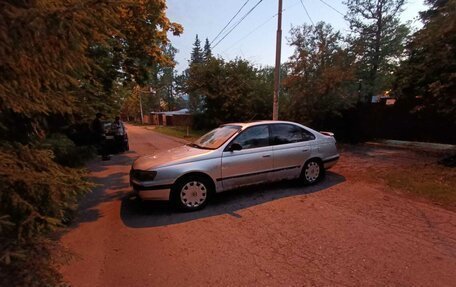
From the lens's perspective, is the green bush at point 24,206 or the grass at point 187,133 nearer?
the green bush at point 24,206

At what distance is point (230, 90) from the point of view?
78.4 feet

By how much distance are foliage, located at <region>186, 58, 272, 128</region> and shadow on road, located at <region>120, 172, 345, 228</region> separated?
49.8 ft

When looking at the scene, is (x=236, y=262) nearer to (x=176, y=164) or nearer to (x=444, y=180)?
(x=176, y=164)

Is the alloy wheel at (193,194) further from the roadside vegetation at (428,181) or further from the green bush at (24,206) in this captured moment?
the roadside vegetation at (428,181)

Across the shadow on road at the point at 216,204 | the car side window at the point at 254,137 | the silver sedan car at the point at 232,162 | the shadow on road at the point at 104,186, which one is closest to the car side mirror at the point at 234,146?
the silver sedan car at the point at 232,162

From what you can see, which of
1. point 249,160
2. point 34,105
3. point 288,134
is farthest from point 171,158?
point 34,105

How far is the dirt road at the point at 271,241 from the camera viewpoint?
11.7ft

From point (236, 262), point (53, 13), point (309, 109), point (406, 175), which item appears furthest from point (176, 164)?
point (309, 109)

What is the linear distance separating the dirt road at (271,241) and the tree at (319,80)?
723 centimetres

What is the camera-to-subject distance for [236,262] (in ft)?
12.8

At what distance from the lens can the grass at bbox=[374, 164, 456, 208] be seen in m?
6.21

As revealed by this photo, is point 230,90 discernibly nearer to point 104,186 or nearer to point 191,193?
point 104,186

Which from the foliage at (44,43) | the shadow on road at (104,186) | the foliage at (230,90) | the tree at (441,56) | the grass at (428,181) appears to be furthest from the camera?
the foliage at (230,90)

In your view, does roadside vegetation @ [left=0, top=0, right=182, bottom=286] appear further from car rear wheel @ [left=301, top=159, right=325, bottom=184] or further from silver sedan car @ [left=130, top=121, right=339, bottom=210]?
car rear wheel @ [left=301, top=159, right=325, bottom=184]
